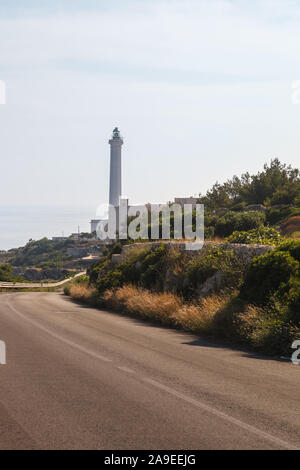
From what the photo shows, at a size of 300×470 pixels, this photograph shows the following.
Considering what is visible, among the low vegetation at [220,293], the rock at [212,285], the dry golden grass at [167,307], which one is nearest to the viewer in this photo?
the low vegetation at [220,293]

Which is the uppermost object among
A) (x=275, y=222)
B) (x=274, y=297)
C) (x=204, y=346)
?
(x=275, y=222)

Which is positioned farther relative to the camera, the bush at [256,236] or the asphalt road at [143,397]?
the bush at [256,236]

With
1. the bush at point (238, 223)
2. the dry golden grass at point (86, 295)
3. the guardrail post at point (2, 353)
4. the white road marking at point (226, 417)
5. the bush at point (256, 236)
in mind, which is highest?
the bush at point (238, 223)

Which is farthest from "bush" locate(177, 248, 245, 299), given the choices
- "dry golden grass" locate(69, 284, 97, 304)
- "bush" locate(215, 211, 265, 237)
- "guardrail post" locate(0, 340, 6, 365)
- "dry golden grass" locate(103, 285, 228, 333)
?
"bush" locate(215, 211, 265, 237)

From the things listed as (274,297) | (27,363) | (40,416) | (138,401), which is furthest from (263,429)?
(274,297)

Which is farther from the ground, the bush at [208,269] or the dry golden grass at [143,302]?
the bush at [208,269]

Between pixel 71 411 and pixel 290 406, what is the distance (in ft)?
8.85

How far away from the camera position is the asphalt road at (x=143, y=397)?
5945 mm

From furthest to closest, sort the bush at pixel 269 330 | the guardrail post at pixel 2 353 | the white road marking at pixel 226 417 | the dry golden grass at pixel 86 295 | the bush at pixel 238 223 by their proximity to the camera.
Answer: the bush at pixel 238 223 < the dry golden grass at pixel 86 295 < the bush at pixel 269 330 < the guardrail post at pixel 2 353 < the white road marking at pixel 226 417

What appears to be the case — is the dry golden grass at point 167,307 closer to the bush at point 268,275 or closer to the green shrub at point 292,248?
the bush at point 268,275

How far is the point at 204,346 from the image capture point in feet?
44.7

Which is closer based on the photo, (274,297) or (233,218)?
(274,297)

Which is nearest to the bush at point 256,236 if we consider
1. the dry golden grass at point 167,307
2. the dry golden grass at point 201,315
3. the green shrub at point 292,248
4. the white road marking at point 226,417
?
the dry golden grass at point 167,307

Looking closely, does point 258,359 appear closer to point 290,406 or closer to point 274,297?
point 274,297
